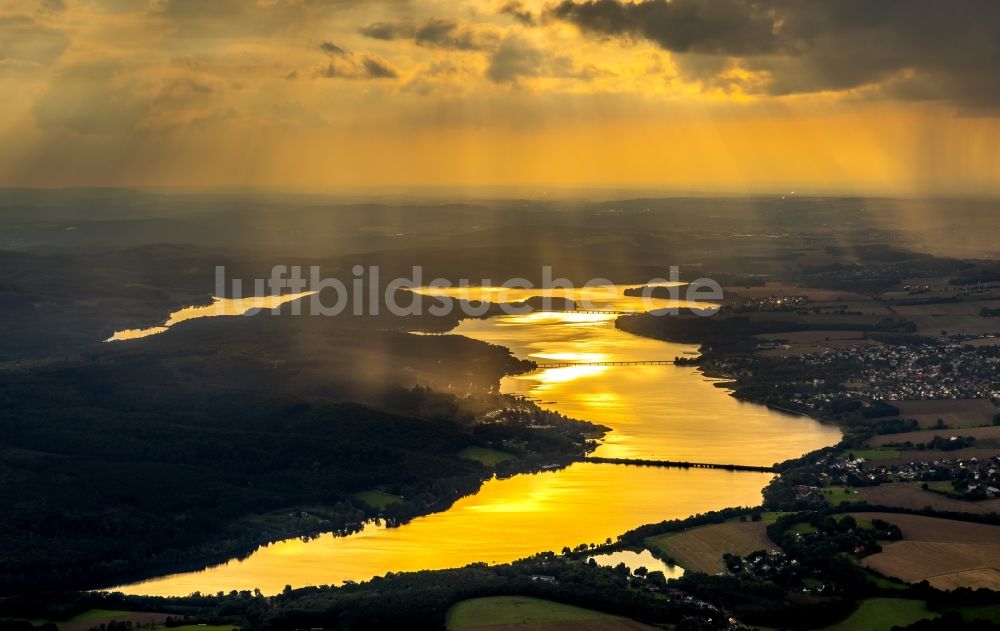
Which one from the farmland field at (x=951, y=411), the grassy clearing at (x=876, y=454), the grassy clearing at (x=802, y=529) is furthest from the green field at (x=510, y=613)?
the farmland field at (x=951, y=411)

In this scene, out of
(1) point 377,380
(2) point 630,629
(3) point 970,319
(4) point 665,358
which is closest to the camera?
(2) point 630,629

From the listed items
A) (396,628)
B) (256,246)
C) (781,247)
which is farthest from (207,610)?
(256,246)

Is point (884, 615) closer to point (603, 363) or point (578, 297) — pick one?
point (603, 363)

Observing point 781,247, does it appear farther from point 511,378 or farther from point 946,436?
point 946,436

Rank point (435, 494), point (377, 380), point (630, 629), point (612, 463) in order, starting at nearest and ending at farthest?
1. point (630, 629)
2. point (435, 494)
3. point (612, 463)
4. point (377, 380)

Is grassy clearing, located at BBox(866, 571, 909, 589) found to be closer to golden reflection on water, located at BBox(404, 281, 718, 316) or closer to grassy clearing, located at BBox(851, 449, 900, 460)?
grassy clearing, located at BBox(851, 449, 900, 460)

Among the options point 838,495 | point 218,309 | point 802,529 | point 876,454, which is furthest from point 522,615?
point 218,309

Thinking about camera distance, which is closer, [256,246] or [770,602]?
[770,602]
